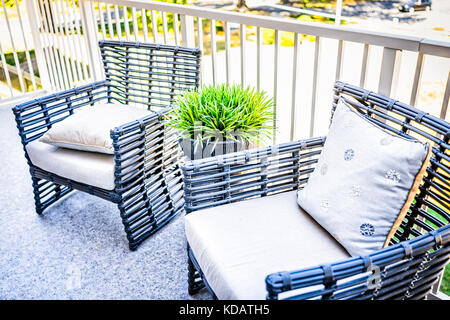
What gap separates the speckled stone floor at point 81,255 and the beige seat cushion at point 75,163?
1.21ft

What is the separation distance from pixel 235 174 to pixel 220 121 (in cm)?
25

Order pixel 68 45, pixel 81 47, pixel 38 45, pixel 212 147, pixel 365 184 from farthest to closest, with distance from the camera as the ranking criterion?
pixel 38 45, pixel 68 45, pixel 81 47, pixel 212 147, pixel 365 184

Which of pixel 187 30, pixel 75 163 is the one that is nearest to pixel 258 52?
pixel 187 30

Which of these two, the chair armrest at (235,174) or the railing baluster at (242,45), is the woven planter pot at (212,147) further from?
the railing baluster at (242,45)

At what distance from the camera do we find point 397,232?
1.41 metres

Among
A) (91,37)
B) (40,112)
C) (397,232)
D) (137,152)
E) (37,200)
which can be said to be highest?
(91,37)

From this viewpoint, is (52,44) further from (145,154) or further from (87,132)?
(145,154)

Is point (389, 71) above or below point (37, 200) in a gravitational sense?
above

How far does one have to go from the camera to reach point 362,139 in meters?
1.26

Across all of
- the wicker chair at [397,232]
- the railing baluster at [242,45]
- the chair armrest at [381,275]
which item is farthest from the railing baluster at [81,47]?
the chair armrest at [381,275]

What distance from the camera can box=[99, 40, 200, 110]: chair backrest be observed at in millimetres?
2248

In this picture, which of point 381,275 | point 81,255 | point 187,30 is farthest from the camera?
point 187,30

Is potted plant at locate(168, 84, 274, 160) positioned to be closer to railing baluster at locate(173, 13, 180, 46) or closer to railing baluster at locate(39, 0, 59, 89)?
railing baluster at locate(173, 13, 180, 46)
